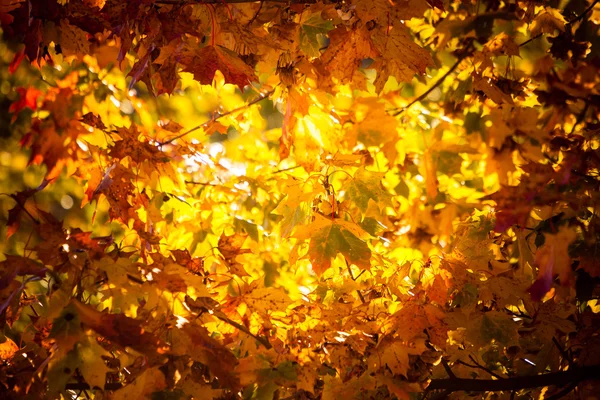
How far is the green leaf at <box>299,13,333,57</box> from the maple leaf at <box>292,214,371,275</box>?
55 cm

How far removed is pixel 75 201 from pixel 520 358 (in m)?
4.91

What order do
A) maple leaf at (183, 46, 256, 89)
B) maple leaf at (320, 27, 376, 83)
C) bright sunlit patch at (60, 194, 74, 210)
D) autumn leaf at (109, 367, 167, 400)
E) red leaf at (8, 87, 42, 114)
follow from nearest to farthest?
autumn leaf at (109, 367, 167, 400)
maple leaf at (183, 46, 256, 89)
maple leaf at (320, 27, 376, 83)
red leaf at (8, 87, 42, 114)
bright sunlit patch at (60, 194, 74, 210)

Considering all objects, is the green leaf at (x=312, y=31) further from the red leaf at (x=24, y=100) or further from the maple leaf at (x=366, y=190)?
the red leaf at (x=24, y=100)

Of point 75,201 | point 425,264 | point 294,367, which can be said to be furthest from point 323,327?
point 75,201

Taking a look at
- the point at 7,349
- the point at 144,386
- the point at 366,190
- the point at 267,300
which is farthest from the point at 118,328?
the point at 366,190

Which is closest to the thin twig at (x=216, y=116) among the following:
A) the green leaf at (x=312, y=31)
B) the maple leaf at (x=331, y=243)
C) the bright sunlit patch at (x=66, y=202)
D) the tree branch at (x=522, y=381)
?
the green leaf at (x=312, y=31)

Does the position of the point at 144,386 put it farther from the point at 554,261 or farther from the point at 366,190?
the point at 554,261

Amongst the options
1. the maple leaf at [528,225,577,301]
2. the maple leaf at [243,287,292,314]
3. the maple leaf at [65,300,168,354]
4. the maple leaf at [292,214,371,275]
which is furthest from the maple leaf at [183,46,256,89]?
the maple leaf at [528,225,577,301]

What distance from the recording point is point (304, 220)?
6.32 feet

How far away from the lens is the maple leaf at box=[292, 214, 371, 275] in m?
1.69

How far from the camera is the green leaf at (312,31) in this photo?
1.85 m

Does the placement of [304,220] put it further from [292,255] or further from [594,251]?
[594,251]

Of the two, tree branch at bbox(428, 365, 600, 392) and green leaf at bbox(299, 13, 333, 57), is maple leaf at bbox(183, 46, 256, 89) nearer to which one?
green leaf at bbox(299, 13, 333, 57)

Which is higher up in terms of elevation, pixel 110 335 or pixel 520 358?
pixel 110 335
